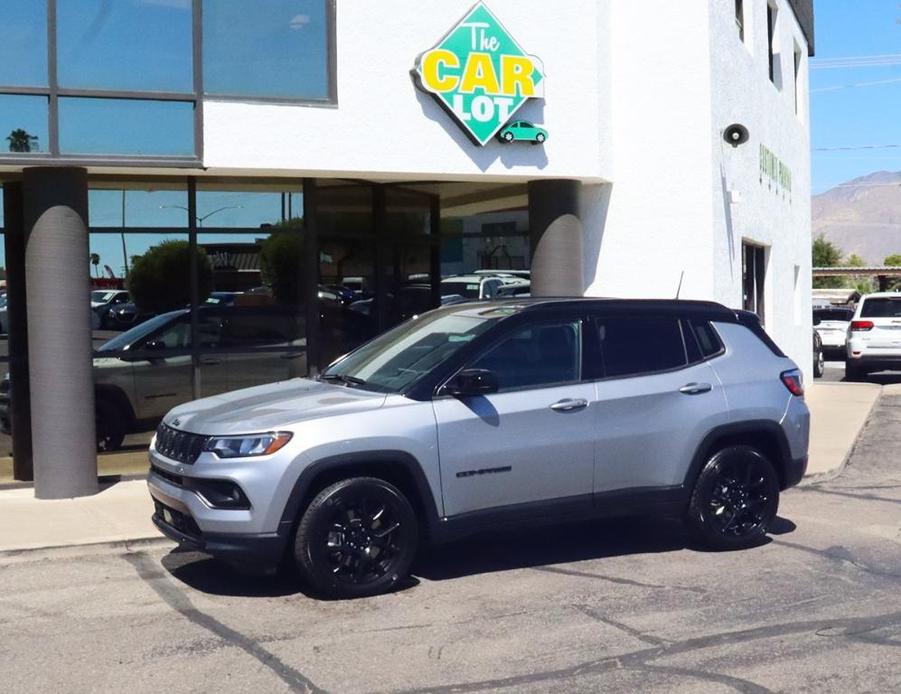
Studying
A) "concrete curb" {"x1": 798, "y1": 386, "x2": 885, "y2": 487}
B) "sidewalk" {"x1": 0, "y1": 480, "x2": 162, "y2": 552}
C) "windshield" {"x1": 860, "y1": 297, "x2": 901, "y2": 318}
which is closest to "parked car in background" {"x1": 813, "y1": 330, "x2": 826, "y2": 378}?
"windshield" {"x1": 860, "y1": 297, "x2": 901, "y2": 318}

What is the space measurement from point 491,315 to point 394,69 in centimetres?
469

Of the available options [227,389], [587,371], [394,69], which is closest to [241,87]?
[394,69]

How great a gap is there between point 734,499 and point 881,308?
1701 cm

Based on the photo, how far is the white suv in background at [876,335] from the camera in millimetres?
23328

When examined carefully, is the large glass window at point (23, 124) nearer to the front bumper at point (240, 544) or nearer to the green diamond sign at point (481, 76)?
the green diamond sign at point (481, 76)

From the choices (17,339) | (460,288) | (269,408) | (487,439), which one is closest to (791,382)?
(487,439)

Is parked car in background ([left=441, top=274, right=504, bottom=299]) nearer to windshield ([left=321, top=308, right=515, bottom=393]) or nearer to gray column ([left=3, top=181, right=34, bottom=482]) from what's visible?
gray column ([left=3, top=181, right=34, bottom=482])

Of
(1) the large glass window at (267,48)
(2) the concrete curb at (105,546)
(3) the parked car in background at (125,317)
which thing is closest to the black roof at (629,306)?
(2) the concrete curb at (105,546)

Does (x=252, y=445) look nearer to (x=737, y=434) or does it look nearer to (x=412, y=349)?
(x=412, y=349)

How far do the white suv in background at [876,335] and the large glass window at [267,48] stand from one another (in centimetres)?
1557

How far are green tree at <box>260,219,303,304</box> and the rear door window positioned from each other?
507cm

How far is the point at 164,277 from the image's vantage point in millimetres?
11688

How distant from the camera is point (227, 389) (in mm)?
11992

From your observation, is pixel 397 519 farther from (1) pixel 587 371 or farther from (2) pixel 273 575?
(1) pixel 587 371
